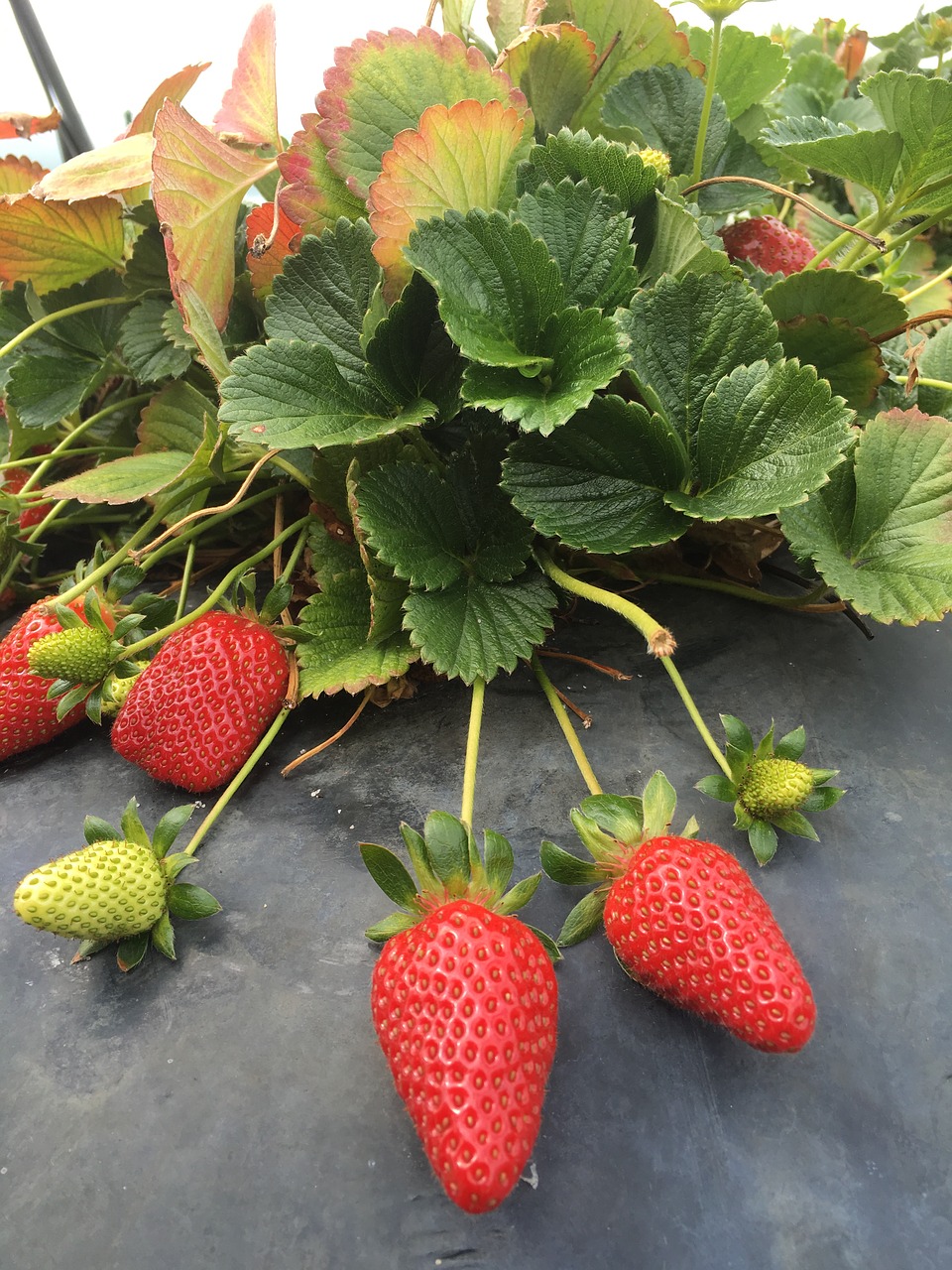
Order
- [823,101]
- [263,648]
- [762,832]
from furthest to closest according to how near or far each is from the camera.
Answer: [823,101]
[263,648]
[762,832]

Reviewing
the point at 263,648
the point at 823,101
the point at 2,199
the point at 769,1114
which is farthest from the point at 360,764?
the point at 823,101

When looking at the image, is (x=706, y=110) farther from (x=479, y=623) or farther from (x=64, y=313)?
(x=64, y=313)

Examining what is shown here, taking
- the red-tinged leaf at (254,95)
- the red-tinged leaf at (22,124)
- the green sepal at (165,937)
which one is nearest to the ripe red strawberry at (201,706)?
the green sepal at (165,937)

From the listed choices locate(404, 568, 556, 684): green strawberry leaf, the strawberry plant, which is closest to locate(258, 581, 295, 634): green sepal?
the strawberry plant

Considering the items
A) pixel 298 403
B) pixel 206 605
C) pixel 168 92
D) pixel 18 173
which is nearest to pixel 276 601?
pixel 206 605

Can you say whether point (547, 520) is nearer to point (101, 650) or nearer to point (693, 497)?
point (693, 497)

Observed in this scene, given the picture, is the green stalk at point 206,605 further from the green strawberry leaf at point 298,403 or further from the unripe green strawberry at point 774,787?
the unripe green strawberry at point 774,787
